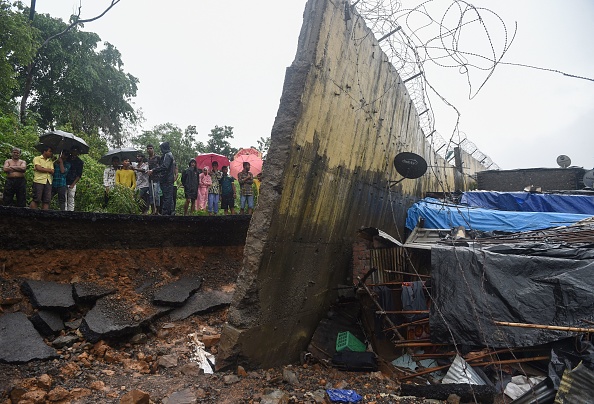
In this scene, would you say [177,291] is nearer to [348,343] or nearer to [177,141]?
[348,343]

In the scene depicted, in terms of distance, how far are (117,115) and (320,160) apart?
19.3 m

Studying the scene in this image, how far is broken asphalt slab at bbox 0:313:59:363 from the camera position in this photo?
10.7 ft

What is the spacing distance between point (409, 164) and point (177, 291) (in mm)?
4446

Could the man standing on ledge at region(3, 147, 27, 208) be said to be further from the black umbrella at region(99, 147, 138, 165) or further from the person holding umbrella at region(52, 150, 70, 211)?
the black umbrella at region(99, 147, 138, 165)

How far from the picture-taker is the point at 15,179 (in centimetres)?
556

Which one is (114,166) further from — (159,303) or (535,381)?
(535,381)

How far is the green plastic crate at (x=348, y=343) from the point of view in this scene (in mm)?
4336

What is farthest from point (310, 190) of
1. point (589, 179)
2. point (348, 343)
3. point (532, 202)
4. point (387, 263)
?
point (589, 179)

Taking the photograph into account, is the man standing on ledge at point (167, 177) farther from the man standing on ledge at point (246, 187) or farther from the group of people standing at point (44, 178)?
the man standing on ledge at point (246, 187)

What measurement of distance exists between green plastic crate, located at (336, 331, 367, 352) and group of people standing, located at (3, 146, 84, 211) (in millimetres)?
5220

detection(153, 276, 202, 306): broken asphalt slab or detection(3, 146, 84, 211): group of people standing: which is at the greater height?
detection(3, 146, 84, 211): group of people standing

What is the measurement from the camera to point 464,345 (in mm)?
4078

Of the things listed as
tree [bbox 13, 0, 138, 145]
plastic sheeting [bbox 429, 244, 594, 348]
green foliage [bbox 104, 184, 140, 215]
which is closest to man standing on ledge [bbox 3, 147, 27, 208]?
green foliage [bbox 104, 184, 140, 215]

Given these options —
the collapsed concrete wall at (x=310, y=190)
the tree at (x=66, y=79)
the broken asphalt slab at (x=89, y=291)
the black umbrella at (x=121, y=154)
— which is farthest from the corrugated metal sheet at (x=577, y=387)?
the tree at (x=66, y=79)
